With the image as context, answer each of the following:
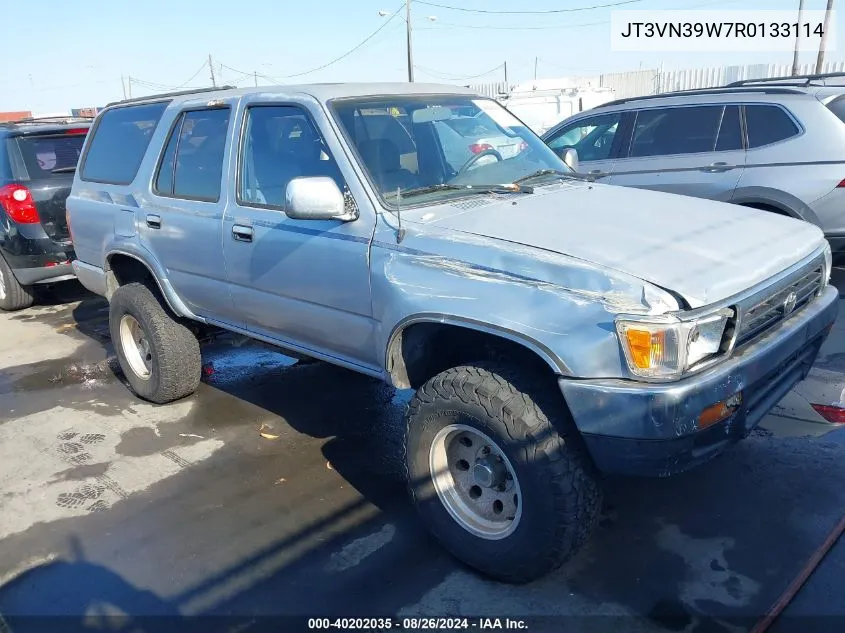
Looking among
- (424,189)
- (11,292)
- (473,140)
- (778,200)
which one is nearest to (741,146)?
(778,200)

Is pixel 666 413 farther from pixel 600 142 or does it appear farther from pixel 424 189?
pixel 600 142

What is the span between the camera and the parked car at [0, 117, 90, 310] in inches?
269

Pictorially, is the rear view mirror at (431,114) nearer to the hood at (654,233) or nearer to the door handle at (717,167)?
the hood at (654,233)

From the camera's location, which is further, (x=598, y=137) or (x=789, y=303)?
(x=598, y=137)

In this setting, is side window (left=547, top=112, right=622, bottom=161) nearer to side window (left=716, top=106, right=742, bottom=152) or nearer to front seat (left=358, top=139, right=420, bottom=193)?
side window (left=716, top=106, right=742, bottom=152)

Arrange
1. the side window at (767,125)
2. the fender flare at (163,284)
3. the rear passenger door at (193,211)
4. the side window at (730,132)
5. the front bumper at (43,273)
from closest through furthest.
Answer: the rear passenger door at (193,211) < the fender flare at (163,284) < the side window at (767,125) < the side window at (730,132) < the front bumper at (43,273)

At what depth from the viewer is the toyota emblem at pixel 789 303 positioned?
2848 millimetres

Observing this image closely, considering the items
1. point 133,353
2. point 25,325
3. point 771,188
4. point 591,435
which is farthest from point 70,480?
point 771,188

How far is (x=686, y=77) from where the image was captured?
77.8 feet

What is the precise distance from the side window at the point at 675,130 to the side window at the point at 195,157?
4.61 meters

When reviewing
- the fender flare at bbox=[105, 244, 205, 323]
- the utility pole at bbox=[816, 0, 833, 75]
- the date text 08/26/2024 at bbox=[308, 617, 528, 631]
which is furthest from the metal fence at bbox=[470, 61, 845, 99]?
the date text 08/26/2024 at bbox=[308, 617, 528, 631]

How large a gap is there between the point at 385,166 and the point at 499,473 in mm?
1523

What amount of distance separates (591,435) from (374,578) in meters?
1.17

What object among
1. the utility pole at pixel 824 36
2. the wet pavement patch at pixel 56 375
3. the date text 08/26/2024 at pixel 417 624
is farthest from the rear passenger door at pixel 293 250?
the utility pole at pixel 824 36
